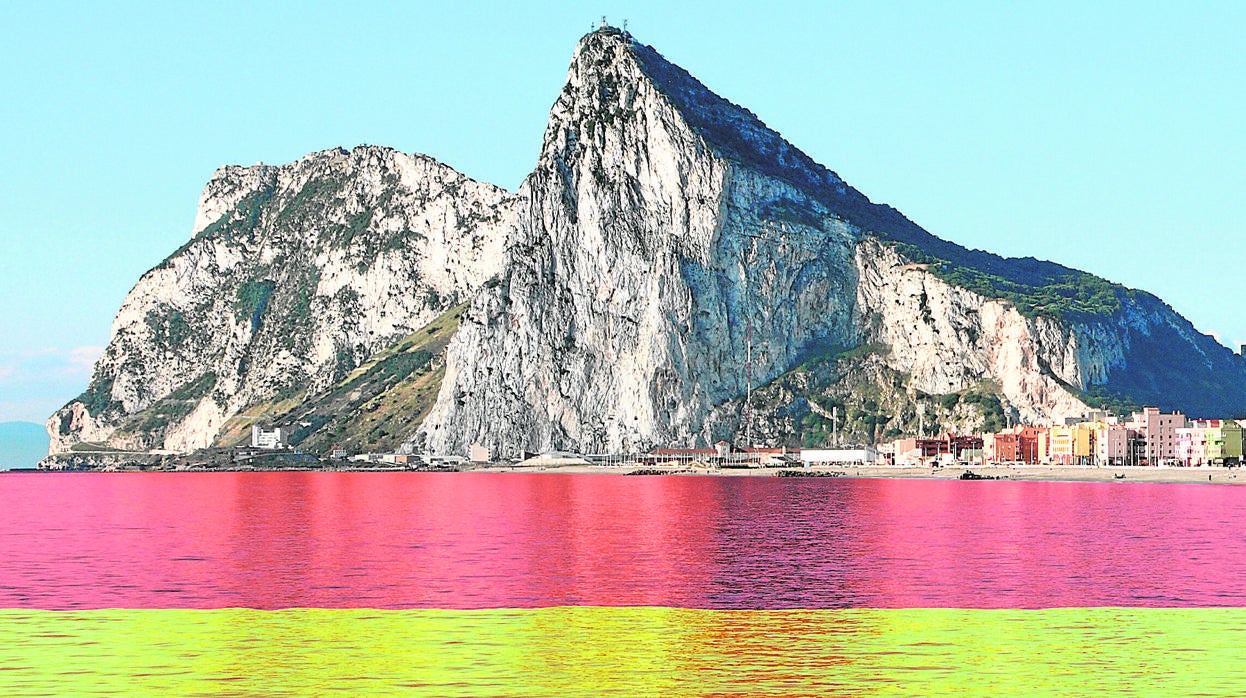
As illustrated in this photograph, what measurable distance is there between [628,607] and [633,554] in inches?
1025

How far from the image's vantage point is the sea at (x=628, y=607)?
113 feet

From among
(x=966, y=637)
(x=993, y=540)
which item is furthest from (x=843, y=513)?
(x=966, y=637)

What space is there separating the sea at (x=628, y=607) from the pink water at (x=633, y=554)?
325 millimetres

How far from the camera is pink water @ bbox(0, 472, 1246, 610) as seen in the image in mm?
55188

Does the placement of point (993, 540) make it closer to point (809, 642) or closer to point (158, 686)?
point (809, 642)

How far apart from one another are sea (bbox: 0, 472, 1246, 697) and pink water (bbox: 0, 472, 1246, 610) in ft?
1.07

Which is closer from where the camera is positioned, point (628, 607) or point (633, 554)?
point (628, 607)

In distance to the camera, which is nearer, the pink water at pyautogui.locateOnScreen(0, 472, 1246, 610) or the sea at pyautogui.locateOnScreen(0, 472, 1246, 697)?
the sea at pyautogui.locateOnScreen(0, 472, 1246, 697)

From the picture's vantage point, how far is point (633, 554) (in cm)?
7688

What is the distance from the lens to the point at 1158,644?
4066 cm

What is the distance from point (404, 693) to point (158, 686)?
5687 mm

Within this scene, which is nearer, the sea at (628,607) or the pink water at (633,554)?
the sea at (628,607)

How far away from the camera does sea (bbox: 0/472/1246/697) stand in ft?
113

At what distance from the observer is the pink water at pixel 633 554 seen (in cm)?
5519
